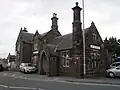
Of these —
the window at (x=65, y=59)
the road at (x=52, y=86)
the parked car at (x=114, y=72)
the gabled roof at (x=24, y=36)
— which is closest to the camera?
the road at (x=52, y=86)

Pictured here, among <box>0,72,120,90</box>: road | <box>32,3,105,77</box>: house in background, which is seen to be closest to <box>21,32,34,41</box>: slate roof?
<box>32,3,105,77</box>: house in background

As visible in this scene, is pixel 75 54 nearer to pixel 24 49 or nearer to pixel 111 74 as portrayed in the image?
pixel 111 74

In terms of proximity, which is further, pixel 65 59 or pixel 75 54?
pixel 65 59

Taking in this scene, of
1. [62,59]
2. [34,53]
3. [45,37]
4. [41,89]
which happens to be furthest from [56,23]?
[41,89]

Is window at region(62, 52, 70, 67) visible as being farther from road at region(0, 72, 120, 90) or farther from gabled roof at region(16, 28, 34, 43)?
gabled roof at region(16, 28, 34, 43)

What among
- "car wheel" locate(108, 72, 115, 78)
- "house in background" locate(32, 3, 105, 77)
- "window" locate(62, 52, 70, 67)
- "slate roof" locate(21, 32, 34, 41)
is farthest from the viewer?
"slate roof" locate(21, 32, 34, 41)

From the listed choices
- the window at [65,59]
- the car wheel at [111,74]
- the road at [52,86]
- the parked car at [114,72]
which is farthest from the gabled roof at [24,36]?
the road at [52,86]

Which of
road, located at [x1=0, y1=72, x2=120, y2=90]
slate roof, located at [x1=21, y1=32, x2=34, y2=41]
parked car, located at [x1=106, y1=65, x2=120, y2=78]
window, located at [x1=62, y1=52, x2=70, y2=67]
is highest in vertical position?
slate roof, located at [x1=21, y1=32, x2=34, y2=41]

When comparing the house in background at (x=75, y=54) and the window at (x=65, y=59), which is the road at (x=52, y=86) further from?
the window at (x=65, y=59)

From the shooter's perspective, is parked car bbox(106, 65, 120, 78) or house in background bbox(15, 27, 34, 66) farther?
house in background bbox(15, 27, 34, 66)

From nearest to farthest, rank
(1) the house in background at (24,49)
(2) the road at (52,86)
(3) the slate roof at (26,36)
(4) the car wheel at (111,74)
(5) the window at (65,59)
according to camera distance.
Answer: (2) the road at (52,86) < (4) the car wheel at (111,74) < (5) the window at (65,59) < (1) the house in background at (24,49) < (3) the slate roof at (26,36)

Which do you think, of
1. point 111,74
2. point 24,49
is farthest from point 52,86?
point 24,49

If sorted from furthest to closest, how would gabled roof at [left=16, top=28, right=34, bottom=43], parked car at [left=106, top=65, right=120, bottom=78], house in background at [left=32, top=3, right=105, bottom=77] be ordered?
1. gabled roof at [left=16, top=28, right=34, bottom=43]
2. house in background at [left=32, top=3, right=105, bottom=77]
3. parked car at [left=106, top=65, right=120, bottom=78]

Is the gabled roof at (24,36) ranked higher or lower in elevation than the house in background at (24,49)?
higher
